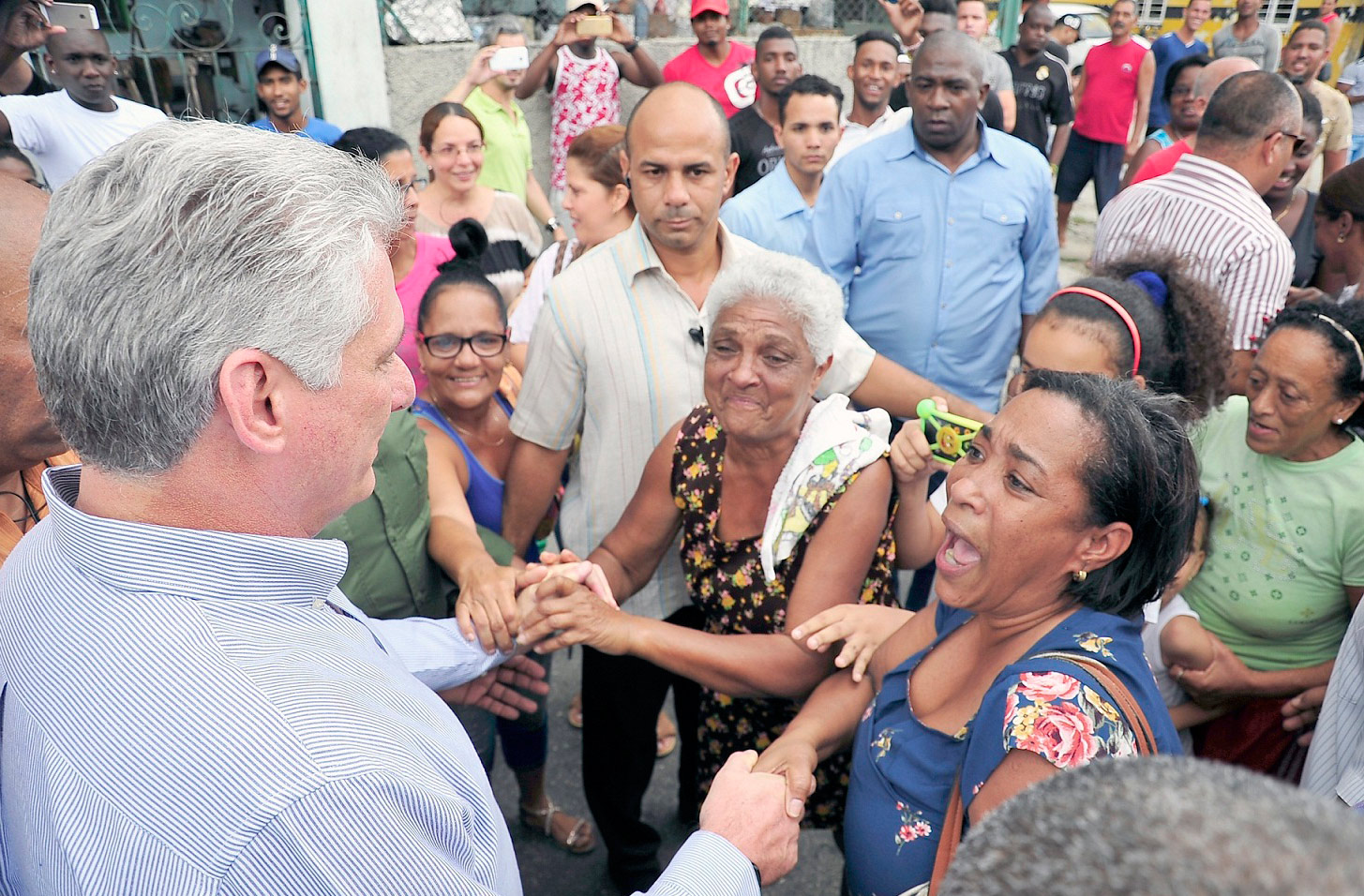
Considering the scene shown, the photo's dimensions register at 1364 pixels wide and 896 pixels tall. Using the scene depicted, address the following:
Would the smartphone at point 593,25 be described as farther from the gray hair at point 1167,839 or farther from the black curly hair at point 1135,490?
the gray hair at point 1167,839

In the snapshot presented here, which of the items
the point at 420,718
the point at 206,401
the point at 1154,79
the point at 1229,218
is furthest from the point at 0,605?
the point at 1154,79

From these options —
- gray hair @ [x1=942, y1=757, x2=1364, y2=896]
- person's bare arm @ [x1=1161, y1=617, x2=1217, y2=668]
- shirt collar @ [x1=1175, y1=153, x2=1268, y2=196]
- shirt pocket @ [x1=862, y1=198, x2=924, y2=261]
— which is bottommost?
person's bare arm @ [x1=1161, y1=617, x2=1217, y2=668]

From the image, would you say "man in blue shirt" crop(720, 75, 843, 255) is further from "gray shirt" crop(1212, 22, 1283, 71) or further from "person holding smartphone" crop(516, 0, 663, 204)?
"gray shirt" crop(1212, 22, 1283, 71)

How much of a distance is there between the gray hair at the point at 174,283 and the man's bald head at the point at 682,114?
2106 millimetres

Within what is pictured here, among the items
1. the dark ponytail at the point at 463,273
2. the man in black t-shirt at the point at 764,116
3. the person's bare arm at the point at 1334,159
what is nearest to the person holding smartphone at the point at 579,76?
Result: the man in black t-shirt at the point at 764,116

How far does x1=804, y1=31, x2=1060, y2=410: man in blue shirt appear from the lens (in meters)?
3.99

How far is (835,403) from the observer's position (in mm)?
2369

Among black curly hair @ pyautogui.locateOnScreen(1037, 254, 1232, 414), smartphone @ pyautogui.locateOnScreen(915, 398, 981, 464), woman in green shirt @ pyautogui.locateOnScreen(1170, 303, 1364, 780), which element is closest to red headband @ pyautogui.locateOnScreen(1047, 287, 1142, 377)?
black curly hair @ pyautogui.locateOnScreen(1037, 254, 1232, 414)

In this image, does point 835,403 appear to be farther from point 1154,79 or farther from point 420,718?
point 1154,79

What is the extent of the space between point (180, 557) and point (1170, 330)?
258cm

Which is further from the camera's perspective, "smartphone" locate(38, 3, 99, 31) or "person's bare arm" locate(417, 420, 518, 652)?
"smartphone" locate(38, 3, 99, 31)

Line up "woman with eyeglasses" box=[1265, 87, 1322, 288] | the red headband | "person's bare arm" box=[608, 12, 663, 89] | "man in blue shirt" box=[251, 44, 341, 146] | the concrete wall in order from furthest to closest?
"person's bare arm" box=[608, 12, 663, 89] < the concrete wall < "man in blue shirt" box=[251, 44, 341, 146] < "woman with eyeglasses" box=[1265, 87, 1322, 288] < the red headband

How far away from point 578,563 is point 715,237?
1382mm

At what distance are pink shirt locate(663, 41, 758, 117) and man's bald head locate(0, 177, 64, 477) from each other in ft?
20.5
